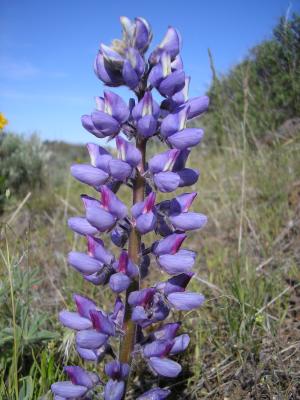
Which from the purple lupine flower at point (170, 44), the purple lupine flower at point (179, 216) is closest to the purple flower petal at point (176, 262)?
the purple lupine flower at point (179, 216)

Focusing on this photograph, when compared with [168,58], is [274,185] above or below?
below

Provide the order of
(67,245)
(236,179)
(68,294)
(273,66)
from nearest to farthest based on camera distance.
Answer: (68,294) → (67,245) → (236,179) → (273,66)

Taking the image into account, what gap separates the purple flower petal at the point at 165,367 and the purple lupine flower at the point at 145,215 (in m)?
0.45

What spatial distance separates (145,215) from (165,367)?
20.7 inches

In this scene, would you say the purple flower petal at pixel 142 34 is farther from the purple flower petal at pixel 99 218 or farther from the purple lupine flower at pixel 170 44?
the purple flower petal at pixel 99 218

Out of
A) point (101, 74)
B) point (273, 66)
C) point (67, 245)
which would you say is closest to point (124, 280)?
point (101, 74)

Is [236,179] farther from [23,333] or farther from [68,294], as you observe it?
[23,333]

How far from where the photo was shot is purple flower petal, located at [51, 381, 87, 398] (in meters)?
1.41

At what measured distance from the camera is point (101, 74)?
1453 mm

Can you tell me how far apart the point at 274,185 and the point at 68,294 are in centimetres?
221

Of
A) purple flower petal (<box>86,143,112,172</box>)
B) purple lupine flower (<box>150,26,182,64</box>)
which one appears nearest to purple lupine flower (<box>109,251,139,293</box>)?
purple flower petal (<box>86,143,112,172</box>)

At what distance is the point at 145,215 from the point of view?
136 cm

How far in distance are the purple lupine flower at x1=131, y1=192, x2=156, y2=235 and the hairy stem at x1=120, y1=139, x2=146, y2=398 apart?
73 mm

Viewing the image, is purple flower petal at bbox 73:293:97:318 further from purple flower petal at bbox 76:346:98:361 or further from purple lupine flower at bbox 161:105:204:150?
purple lupine flower at bbox 161:105:204:150
